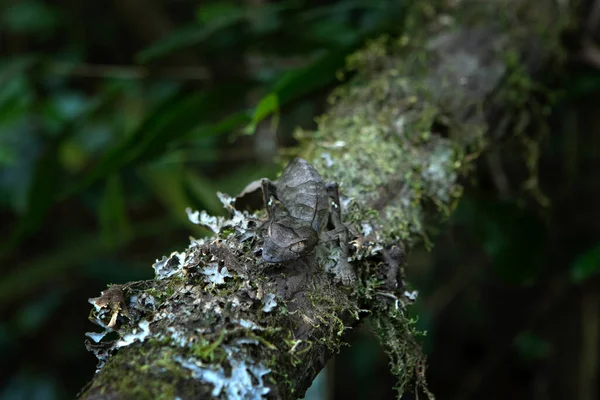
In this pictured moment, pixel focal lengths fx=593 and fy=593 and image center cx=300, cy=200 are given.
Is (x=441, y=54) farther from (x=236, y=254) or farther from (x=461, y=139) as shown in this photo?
(x=236, y=254)

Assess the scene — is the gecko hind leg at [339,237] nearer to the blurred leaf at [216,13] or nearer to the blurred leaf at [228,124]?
the blurred leaf at [228,124]

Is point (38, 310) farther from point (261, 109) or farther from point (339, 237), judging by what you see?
point (339, 237)

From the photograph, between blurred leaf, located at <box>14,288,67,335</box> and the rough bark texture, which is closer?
the rough bark texture

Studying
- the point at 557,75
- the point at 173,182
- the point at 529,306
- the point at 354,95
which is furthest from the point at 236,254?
the point at 529,306

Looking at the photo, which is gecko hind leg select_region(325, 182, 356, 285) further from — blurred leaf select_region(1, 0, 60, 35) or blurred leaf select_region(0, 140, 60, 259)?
blurred leaf select_region(1, 0, 60, 35)

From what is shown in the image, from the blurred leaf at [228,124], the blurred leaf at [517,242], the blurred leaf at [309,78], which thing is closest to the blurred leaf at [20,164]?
the blurred leaf at [228,124]

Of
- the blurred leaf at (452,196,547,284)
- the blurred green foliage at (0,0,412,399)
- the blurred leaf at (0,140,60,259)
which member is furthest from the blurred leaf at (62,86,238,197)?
the blurred leaf at (452,196,547,284)
